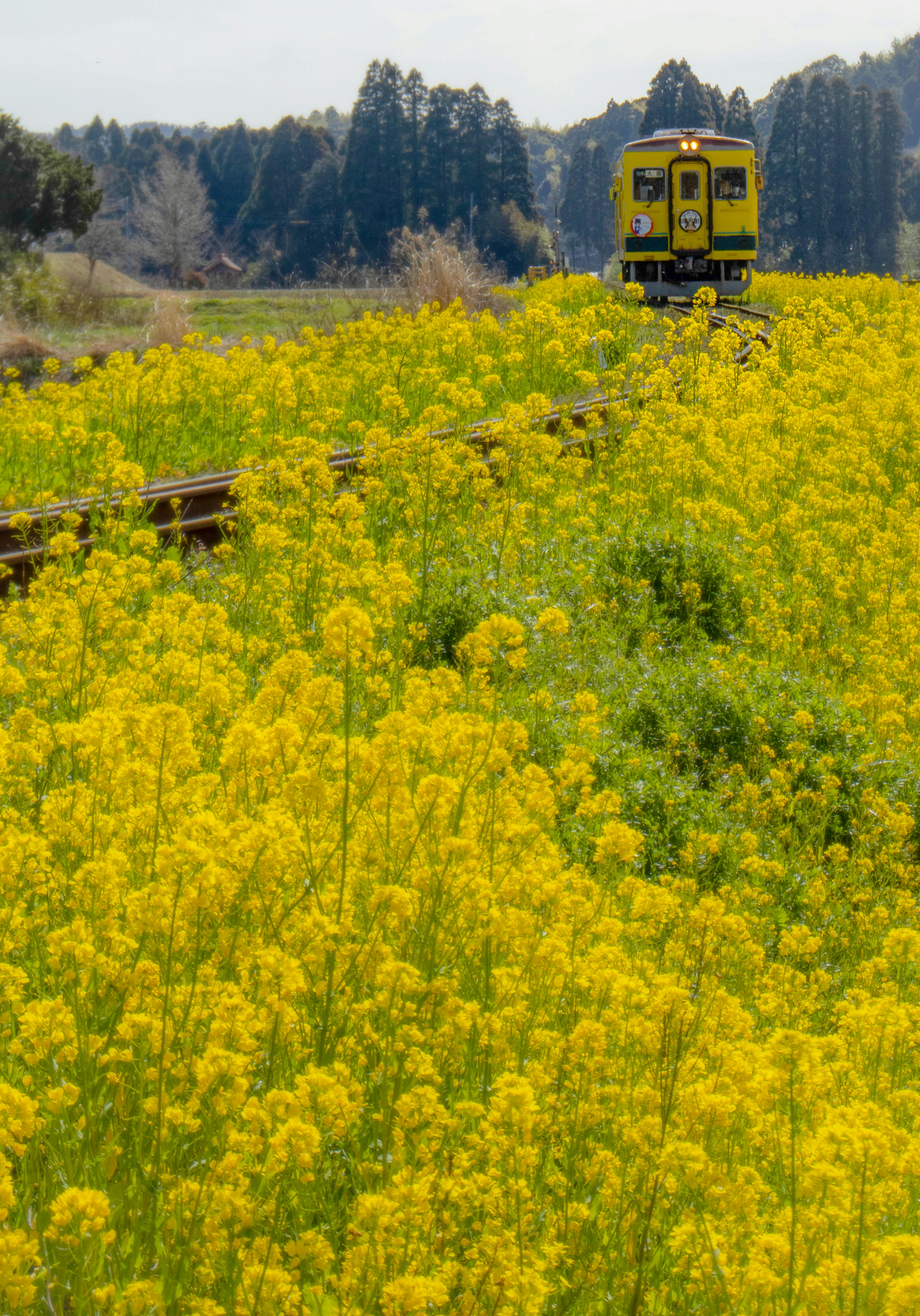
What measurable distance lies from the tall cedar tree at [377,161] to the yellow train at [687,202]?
52.6 metres

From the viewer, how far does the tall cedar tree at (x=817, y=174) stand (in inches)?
2849

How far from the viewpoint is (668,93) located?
243 feet

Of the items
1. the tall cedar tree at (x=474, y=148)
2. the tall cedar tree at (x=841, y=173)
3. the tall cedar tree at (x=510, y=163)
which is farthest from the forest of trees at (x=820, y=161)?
the tall cedar tree at (x=474, y=148)

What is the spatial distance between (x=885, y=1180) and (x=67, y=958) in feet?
5.60

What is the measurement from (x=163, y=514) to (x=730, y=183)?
1540cm

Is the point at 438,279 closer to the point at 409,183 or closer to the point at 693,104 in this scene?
the point at 409,183

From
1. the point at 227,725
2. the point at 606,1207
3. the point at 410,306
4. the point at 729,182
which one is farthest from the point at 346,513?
the point at 729,182

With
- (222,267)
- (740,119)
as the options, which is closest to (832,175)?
(740,119)

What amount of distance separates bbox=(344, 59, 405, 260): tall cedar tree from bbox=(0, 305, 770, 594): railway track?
64971 mm

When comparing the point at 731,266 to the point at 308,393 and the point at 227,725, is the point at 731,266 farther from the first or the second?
the point at 227,725

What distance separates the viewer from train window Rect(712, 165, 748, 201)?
19359mm

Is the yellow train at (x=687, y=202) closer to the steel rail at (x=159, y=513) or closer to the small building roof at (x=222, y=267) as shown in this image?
the steel rail at (x=159, y=513)

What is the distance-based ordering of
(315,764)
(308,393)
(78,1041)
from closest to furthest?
(78,1041) < (315,764) < (308,393)

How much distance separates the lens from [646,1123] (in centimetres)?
218
